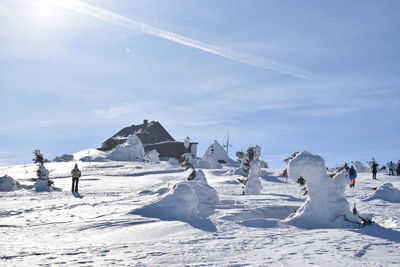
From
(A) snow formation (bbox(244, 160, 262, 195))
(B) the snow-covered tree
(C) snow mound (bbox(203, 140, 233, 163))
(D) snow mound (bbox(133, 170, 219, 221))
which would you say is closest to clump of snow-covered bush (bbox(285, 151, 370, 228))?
(D) snow mound (bbox(133, 170, 219, 221))

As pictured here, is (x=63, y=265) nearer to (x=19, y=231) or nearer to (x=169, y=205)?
(x=19, y=231)

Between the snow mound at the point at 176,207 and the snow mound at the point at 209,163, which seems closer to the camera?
the snow mound at the point at 176,207

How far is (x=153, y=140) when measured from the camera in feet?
211

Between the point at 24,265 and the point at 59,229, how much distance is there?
342cm

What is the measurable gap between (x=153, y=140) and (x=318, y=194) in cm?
5476

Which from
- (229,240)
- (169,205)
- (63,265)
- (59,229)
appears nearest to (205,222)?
(169,205)

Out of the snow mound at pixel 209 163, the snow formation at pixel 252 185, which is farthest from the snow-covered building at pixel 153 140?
the snow formation at pixel 252 185

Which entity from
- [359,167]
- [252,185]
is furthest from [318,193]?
A: [359,167]

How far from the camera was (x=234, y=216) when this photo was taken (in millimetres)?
11312

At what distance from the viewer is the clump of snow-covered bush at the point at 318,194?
10.3m

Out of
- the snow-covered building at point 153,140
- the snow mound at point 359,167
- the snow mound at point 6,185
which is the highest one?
the snow-covered building at point 153,140

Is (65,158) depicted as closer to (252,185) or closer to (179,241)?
(252,185)

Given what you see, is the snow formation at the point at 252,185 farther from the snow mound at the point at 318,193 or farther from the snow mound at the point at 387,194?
the snow mound at the point at 318,193

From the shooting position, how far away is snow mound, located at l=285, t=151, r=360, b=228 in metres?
10.4
